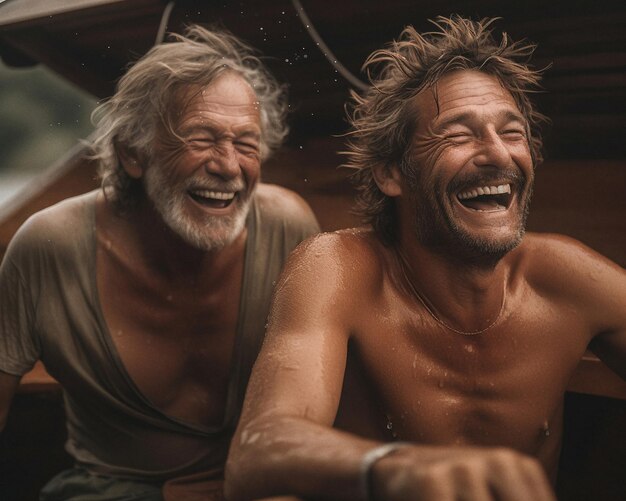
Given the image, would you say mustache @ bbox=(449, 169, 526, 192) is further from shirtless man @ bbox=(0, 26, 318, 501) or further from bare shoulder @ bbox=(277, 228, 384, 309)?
shirtless man @ bbox=(0, 26, 318, 501)

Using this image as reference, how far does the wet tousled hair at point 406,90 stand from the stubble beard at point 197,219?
0.61 ft

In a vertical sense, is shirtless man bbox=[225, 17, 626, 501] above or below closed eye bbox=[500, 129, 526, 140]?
below

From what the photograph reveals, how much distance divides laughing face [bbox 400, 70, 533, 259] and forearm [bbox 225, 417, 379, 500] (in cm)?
31

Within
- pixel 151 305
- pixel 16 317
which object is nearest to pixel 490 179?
pixel 151 305

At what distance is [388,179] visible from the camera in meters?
1.00

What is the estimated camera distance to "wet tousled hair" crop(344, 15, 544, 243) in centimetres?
94

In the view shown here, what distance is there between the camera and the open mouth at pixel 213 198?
3.67ft

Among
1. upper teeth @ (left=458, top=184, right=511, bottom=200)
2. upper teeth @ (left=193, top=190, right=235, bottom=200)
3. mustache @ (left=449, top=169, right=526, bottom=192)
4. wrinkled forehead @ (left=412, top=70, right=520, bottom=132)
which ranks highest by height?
wrinkled forehead @ (left=412, top=70, right=520, bottom=132)

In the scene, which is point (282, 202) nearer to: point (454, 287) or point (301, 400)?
point (454, 287)

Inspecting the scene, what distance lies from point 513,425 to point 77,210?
719 millimetres

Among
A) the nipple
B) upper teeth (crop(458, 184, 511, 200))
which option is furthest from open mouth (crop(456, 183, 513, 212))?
the nipple

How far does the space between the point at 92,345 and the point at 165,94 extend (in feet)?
1.28

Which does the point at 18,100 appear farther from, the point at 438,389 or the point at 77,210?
the point at 438,389

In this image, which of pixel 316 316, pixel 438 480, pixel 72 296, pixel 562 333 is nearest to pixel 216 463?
pixel 72 296
